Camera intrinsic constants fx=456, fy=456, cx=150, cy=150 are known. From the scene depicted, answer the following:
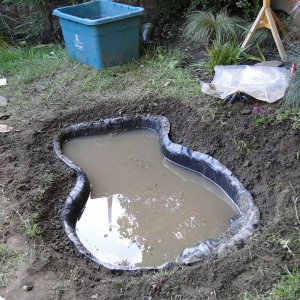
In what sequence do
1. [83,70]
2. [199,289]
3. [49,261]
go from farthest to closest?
1. [83,70]
2. [49,261]
3. [199,289]

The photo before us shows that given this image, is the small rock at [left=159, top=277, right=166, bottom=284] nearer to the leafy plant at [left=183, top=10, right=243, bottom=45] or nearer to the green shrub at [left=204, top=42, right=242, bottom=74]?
the green shrub at [left=204, top=42, right=242, bottom=74]

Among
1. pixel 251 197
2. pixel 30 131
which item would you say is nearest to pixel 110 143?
pixel 30 131

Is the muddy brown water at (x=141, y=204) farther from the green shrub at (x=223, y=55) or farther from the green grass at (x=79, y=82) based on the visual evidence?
the green shrub at (x=223, y=55)

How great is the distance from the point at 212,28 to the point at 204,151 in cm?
194

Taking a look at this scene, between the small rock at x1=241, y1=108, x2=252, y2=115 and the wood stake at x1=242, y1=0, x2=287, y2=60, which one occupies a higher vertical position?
the wood stake at x1=242, y1=0, x2=287, y2=60

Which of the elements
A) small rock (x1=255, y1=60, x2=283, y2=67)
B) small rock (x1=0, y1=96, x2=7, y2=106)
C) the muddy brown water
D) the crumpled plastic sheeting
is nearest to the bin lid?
small rock (x1=0, y1=96, x2=7, y2=106)

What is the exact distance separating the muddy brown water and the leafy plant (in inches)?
59.0

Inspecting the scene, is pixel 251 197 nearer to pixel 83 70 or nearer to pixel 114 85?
pixel 114 85

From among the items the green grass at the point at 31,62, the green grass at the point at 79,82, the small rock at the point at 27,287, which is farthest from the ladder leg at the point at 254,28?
the small rock at the point at 27,287

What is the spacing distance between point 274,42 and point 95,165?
230 cm

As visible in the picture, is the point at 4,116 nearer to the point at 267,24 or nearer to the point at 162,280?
the point at 162,280

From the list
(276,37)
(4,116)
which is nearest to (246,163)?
(276,37)

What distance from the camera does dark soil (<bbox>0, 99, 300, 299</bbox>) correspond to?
7.39ft

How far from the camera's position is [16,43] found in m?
5.71
